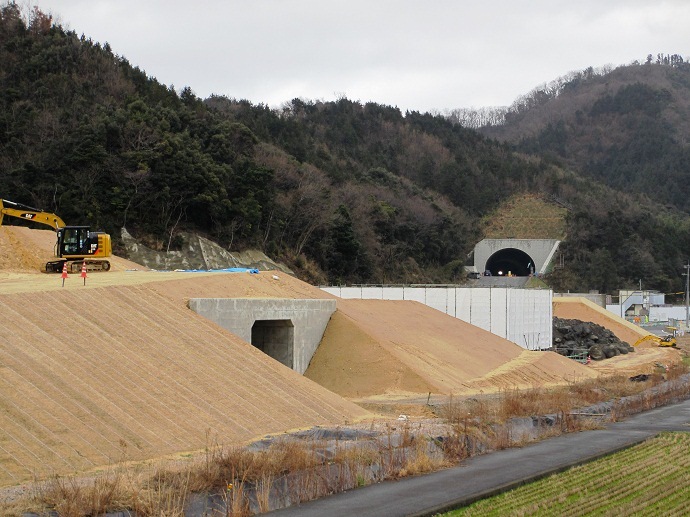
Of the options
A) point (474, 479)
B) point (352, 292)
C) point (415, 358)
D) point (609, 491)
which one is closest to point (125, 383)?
point (474, 479)

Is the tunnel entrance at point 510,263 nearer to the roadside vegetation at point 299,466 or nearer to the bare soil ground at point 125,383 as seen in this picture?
the roadside vegetation at point 299,466

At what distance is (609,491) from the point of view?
17.8 m

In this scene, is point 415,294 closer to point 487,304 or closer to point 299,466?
point 487,304

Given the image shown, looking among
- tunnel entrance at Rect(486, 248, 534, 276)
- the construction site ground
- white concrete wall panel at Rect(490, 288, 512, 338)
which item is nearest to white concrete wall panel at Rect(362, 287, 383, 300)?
the construction site ground

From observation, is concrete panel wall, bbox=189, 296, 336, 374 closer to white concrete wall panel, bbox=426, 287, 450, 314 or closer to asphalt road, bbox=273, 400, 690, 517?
asphalt road, bbox=273, 400, 690, 517

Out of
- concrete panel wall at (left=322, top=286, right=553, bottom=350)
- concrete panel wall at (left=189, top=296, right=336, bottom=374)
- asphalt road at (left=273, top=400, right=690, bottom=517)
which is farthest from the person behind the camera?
concrete panel wall at (left=322, top=286, right=553, bottom=350)

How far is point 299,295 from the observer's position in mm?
36000

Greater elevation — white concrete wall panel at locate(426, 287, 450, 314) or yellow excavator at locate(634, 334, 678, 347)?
white concrete wall panel at locate(426, 287, 450, 314)

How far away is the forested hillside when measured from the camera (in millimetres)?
51656

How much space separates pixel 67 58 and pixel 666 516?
56.2 m

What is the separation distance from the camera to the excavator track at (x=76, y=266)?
35531 mm

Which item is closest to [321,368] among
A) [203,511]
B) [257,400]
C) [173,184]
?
[257,400]

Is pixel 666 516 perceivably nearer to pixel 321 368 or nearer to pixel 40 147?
pixel 321 368

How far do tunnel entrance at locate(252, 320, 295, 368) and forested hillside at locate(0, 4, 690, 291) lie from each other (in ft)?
65.6
